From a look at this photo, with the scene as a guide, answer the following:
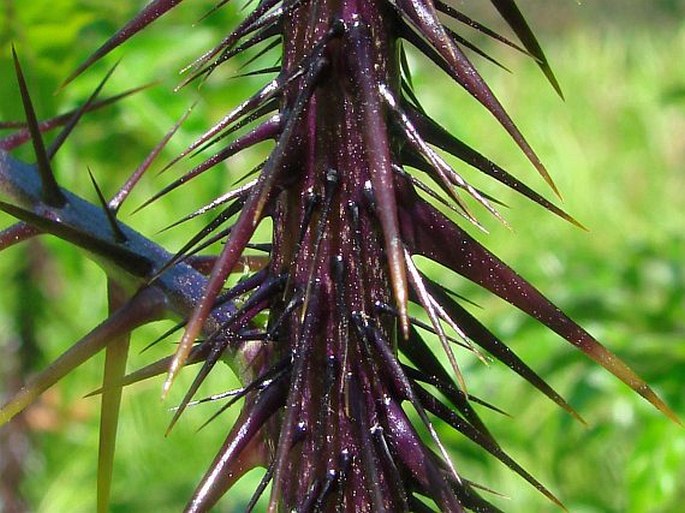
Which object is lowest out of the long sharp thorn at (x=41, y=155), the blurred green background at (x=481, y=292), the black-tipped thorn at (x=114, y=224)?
the black-tipped thorn at (x=114, y=224)

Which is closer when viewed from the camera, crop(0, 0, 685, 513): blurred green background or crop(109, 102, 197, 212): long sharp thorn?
crop(109, 102, 197, 212): long sharp thorn

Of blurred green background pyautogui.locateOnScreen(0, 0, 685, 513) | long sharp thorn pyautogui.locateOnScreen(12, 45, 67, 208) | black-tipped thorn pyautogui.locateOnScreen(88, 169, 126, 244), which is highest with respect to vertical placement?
blurred green background pyautogui.locateOnScreen(0, 0, 685, 513)

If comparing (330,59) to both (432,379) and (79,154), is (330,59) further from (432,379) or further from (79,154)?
(79,154)

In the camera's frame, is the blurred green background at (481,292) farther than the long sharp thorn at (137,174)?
Yes

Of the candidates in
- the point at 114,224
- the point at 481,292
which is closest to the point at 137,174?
the point at 114,224

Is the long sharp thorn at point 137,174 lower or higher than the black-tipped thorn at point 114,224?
higher

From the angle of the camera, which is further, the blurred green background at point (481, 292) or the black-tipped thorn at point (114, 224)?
the blurred green background at point (481, 292)
